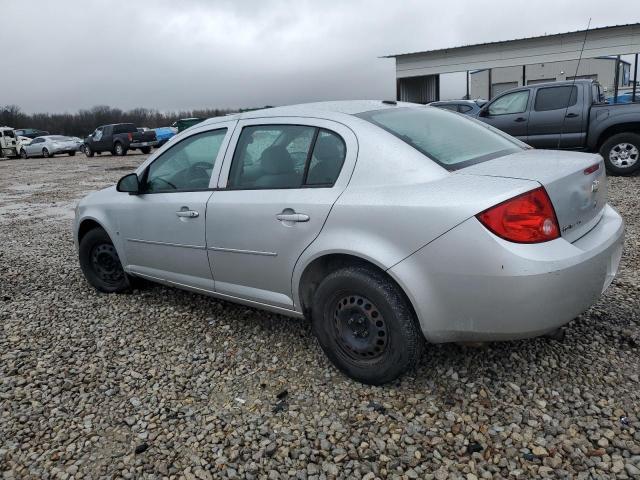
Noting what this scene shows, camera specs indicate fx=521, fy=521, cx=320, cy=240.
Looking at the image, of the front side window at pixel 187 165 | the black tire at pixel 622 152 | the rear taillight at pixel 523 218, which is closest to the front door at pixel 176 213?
the front side window at pixel 187 165

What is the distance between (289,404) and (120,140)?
26.8 metres

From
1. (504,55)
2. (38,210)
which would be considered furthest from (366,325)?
(504,55)

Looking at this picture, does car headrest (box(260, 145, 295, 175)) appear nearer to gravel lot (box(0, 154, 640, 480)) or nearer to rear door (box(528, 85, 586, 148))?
gravel lot (box(0, 154, 640, 480))

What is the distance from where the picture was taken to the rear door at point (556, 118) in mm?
9633

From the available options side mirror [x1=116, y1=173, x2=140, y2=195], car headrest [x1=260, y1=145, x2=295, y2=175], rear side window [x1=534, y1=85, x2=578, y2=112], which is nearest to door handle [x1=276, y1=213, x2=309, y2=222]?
car headrest [x1=260, y1=145, x2=295, y2=175]

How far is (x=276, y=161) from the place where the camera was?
322 centimetres

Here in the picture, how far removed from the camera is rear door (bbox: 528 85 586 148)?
379 inches

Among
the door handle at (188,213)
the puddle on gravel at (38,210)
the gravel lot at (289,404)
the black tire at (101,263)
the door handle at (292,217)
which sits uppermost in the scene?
the door handle at (292,217)

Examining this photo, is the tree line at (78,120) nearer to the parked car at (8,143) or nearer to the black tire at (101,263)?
the parked car at (8,143)

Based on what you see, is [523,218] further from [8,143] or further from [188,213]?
[8,143]

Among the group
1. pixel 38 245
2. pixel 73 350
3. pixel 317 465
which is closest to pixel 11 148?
pixel 38 245

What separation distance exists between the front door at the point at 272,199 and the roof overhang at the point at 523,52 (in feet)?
70.0

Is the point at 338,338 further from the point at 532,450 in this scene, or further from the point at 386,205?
the point at 532,450

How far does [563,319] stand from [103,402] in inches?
97.2
